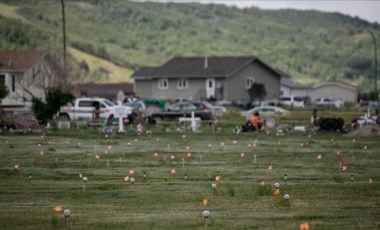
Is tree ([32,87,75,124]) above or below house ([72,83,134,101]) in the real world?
below

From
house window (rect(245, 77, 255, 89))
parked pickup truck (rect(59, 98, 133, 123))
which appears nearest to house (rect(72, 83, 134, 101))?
house window (rect(245, 77, 255, 89))

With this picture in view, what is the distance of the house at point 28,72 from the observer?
246 ft

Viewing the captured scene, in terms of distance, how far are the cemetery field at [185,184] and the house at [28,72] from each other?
34355 millimetres

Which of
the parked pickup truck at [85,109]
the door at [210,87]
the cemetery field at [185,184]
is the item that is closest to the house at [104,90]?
the door at [210,87]

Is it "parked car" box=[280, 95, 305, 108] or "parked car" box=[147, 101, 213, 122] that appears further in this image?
→ "parked car" box=[280, 95, 305, 108]

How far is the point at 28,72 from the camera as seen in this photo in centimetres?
7681

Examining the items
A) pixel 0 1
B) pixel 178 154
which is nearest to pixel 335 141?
pixel 178 154

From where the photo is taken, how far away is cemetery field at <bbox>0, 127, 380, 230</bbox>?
58.4 feet

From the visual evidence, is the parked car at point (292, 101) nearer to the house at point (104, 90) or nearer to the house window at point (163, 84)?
the house window at point (163, 84)

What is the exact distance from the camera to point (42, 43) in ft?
367

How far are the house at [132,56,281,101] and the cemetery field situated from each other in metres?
54.7

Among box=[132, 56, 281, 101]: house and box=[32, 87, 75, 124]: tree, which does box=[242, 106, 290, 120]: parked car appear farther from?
box=[132, 56, 281, 101]: house

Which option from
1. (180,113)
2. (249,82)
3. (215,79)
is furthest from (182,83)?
(180,113)

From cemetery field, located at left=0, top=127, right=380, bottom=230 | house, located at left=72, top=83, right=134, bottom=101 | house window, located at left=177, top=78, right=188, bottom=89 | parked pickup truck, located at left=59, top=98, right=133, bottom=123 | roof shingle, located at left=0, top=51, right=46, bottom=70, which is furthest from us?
house, located at left=72, top=83, right=134, bottom=101
